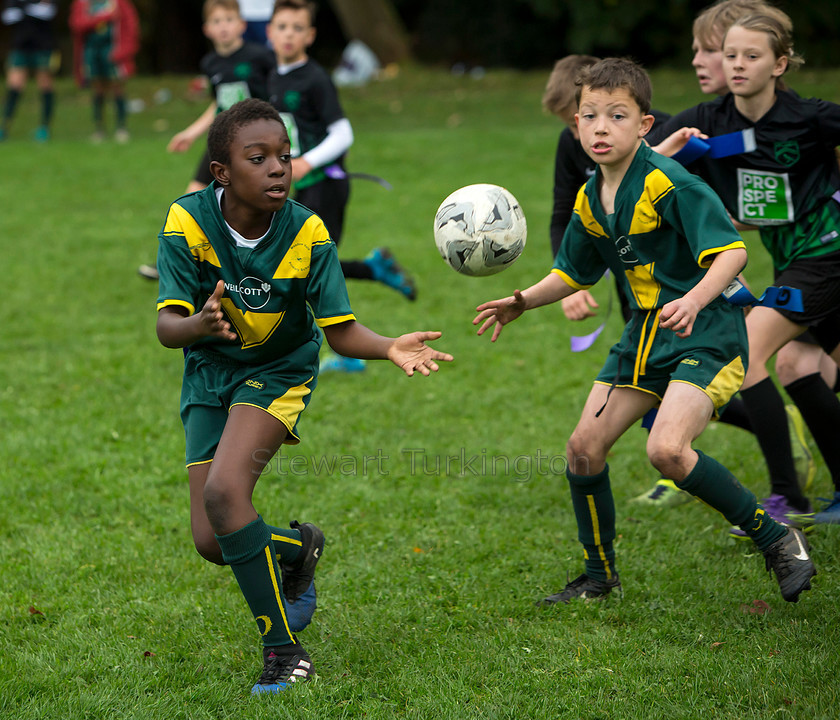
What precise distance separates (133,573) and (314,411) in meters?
2.00

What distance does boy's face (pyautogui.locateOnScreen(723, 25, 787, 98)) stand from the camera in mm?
3887

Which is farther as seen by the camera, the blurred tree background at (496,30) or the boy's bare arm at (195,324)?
the blurred tree background at (496,30)

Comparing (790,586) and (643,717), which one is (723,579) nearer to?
(790,586)

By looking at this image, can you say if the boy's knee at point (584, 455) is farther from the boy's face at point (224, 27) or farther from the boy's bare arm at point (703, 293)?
the boy's face at point (224, 27)

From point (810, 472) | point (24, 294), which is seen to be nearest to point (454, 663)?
point (810, 472)

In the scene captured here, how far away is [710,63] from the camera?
4266mm

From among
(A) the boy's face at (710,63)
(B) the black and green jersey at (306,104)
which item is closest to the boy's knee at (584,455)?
(A) the boy's face at (710,63)

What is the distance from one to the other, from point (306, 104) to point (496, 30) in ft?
55.3

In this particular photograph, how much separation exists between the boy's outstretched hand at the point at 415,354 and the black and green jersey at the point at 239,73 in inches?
152

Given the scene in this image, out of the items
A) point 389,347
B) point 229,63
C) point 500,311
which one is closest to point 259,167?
point 389,347

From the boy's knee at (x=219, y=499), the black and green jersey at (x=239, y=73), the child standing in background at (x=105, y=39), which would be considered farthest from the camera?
the child standing in background at (x=105, y=39)

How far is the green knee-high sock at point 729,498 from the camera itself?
337cm

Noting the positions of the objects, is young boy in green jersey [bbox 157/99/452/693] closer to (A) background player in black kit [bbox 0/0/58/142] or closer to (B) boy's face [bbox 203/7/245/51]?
(B) boy's face [bbox 203/7/245/51]

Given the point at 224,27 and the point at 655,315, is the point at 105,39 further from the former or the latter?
the point at 655,315
